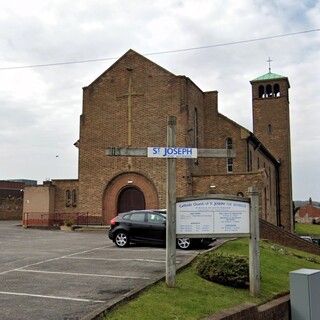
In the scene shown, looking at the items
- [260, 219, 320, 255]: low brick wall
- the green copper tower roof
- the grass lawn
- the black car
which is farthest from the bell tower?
the grass lawn

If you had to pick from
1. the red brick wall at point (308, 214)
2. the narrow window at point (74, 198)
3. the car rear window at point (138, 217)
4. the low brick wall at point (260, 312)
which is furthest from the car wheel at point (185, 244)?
the red brick wall at point (308, 214)

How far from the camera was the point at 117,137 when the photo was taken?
29047 millimetres

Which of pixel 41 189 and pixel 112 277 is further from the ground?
pixel 41 189

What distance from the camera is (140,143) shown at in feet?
93.1

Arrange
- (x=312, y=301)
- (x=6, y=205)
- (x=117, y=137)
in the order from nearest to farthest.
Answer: (x=312, y=301)
(x=117, y=137)
(x=6, y=205)

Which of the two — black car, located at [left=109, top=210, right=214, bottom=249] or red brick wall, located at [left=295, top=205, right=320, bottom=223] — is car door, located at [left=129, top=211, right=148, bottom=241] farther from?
red brick wall, located at [left=295, top=205, right=320, bottom=223]

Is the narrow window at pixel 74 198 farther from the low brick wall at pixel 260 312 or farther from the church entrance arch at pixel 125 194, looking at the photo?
the low brick wall at pixel 260 312

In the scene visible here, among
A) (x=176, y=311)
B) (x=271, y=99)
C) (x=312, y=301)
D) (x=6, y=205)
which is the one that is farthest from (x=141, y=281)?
(x=271, y=99)

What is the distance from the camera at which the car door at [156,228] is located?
637 inches

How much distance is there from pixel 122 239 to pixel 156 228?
4.54ft


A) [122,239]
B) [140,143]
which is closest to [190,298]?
[122,239]

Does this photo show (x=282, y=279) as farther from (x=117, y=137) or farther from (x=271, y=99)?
(x=271, y=99)

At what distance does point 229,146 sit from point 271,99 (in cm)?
2029

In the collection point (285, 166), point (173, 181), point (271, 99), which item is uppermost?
point (271, 99)
